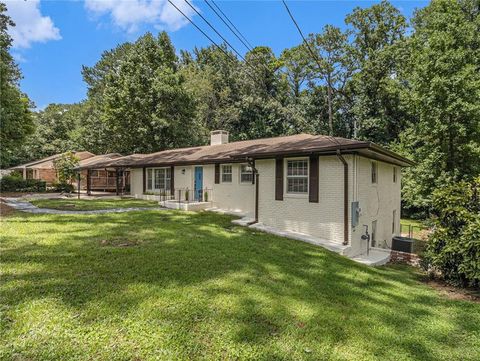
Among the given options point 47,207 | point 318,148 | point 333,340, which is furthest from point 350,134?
point 333,340

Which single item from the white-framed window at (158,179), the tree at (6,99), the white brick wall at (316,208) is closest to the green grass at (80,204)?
the white-framed window at (158,179)

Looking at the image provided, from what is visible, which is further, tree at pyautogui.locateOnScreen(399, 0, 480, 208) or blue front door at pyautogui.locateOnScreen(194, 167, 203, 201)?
tree at pyautogui.locateOnScreen(399, 0, 480, 208)

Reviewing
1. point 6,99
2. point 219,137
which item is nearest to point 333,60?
point 219,137

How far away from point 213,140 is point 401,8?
22.7 meters

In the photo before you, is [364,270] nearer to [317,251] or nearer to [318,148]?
[317,251]

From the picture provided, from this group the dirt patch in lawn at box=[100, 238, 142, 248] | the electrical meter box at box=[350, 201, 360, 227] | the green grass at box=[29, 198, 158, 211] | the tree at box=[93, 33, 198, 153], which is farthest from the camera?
the tree at box=[93, 33, 198, 153]

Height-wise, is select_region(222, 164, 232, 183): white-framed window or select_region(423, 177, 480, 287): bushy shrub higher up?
select_region(222, 164, 232, 183): white-framed window

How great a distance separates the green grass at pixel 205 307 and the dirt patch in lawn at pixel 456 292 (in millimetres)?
374

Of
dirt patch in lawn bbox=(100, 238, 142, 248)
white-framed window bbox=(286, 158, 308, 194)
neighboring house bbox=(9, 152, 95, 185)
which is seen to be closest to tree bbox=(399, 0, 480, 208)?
white-framed window bbox=(286, 158, 308, 194)

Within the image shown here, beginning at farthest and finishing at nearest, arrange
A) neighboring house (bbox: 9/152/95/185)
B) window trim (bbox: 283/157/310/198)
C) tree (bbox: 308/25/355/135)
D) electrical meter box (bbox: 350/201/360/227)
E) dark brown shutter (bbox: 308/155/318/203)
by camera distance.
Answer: tree (bbox: 308/25/355/135) < neighboring house (bbox: 9/152/95/185) < window trim (bbox: 283/157/310/198) < dark brown shutter (bbox: 308/155/318/203) < electrical meter box (bbox: 350/201/360/227)

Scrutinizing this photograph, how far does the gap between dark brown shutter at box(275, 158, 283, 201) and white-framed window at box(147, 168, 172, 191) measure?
875 centimetres

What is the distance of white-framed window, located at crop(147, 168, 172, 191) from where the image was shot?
17.9 m

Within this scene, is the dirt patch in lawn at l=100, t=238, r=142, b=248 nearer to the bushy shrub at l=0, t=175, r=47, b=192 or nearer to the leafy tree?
the leafy tree

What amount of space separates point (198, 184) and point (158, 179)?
4042mm
